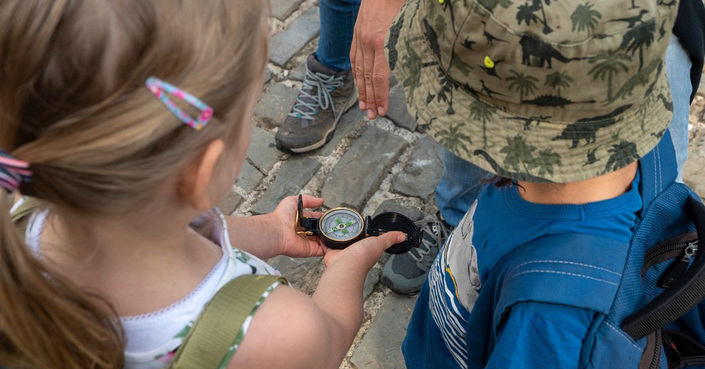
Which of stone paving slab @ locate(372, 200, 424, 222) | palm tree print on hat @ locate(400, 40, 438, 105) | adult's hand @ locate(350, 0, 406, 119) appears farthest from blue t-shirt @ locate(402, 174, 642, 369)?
stone paving slab @ locate(372, 200, 424, 222)

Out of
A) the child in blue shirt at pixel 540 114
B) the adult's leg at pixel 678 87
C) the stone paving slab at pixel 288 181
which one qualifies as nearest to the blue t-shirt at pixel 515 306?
the child in blue shirt at pixel 540 114

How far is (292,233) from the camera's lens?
2.06 m

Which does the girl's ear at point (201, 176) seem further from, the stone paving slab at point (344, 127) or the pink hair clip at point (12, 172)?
the stone paving slab at point (344, 127)

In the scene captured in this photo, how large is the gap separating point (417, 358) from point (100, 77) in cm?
155

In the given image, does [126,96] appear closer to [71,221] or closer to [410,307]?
[71,221]

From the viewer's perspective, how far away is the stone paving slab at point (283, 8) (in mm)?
3705

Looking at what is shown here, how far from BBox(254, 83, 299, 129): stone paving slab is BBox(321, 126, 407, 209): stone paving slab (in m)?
0.45

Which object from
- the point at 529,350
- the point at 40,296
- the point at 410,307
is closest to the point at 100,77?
the point at 40,296

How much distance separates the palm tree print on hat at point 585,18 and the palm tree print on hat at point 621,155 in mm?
280

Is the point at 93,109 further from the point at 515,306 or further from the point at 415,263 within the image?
the point at 415,263

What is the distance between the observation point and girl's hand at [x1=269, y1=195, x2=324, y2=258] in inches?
80.2

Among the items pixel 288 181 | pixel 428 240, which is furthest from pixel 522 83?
pixel 288 181

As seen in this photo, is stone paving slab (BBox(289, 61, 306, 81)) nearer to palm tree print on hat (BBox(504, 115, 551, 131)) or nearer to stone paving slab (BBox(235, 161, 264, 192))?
stone paving slab (BBox(235, 161, 264, 192))

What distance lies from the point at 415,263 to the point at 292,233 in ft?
2.68
